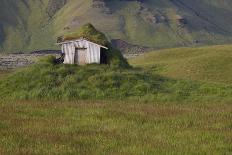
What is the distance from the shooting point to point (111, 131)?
717 inches

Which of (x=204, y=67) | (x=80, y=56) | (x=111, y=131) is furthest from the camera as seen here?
(x=204, y=67)

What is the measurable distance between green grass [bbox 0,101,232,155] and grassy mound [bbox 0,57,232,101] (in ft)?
35.3

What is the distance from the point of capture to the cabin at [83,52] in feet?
155

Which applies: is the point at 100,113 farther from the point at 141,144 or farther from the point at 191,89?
the point at 191,89

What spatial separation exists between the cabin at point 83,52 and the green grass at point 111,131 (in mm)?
22494

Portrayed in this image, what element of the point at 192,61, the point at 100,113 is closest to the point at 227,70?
the point at 192,61

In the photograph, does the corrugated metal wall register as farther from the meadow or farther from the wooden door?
the meadow

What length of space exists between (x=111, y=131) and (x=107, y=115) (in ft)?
14.0

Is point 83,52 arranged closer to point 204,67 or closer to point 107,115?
point 204,67

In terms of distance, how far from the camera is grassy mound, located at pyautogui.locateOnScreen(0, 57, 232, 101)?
3581cm

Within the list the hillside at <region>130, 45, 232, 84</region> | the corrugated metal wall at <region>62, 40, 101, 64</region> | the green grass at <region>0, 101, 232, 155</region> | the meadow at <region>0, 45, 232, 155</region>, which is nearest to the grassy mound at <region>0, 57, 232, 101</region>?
the meadow at <region>0, 45, 232, 155</region>

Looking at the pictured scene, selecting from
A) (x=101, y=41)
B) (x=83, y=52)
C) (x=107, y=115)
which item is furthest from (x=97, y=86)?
(x=107, y=115)

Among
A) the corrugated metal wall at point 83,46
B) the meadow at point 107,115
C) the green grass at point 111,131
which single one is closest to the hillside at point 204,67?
the corrugated metal wall at point 83,46

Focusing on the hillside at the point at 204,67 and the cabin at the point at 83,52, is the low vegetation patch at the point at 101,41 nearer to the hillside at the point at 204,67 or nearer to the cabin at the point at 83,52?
the cabin at the point at 83,52
